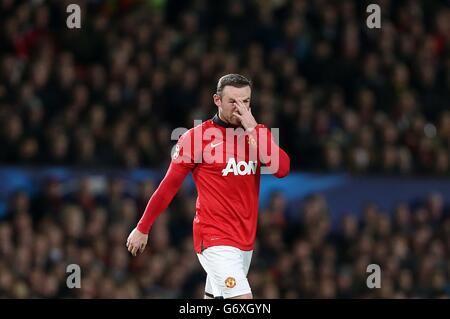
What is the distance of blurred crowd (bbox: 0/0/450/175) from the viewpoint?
1448 cm

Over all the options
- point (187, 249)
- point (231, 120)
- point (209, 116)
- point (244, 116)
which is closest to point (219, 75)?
point (209, 116)

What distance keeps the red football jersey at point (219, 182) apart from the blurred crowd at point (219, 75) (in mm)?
5903

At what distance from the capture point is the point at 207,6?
55.3 ft

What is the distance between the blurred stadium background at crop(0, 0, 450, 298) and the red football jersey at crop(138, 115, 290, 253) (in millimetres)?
4229

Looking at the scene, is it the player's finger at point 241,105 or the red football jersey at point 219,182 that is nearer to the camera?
the player's finger at point 241,105

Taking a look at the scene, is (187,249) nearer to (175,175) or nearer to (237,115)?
(175,175)

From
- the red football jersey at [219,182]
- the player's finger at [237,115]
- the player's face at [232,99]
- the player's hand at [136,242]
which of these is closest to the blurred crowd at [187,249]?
the player's hand at [136,242]

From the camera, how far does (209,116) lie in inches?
586

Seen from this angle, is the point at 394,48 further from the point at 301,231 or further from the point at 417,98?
the point at 301,231

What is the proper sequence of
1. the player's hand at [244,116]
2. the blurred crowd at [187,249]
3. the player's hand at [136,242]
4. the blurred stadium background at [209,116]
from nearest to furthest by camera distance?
the player's hand at [244,116] → the player's hand at [136,242] → the blurred crowd at [187,249] → the blurred stadium background at [209,116]

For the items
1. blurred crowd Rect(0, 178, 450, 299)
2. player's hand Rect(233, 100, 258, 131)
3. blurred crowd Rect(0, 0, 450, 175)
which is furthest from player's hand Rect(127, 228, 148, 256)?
blurred crowd Rect(0, 0, 450, 175)

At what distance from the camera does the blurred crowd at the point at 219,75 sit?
14.5 meters

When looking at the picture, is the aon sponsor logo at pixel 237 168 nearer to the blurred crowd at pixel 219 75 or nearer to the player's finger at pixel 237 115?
the player's finger at pixel 237 115
